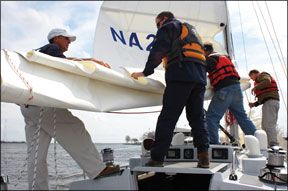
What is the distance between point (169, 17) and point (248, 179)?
143 centimetres

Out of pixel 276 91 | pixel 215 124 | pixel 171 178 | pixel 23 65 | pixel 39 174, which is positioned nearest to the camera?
pixel 23 65

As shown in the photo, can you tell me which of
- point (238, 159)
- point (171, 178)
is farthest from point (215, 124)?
point (171, 178)

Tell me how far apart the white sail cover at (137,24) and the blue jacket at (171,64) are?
10.4 ft

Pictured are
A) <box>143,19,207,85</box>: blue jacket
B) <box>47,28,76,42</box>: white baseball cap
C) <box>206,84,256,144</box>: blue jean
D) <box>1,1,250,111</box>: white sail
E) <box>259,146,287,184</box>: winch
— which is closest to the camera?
<box>1,1,250,111</box>: white sail

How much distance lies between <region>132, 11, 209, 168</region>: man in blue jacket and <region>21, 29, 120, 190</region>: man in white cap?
434mm

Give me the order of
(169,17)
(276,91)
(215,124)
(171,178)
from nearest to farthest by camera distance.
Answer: (169,17) → (171,178) → (215,124) → (276,91)

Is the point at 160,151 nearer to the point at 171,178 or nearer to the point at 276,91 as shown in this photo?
the point at 171,178

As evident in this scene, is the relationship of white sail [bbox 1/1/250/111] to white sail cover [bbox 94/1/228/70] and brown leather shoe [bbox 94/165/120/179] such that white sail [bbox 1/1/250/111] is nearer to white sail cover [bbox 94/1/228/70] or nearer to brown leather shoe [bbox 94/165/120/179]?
brown leather shoe [bbox 94/165/120/179]

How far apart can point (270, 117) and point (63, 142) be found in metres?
3.50

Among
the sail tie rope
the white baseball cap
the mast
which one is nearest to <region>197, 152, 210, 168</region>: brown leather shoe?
the sail tie rope

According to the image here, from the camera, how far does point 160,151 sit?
2.59m

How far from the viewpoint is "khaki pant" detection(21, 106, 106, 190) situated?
8.81ft

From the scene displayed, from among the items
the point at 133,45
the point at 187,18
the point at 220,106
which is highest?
the point at 187,18

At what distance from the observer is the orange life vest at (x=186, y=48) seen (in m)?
2.70
